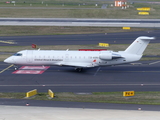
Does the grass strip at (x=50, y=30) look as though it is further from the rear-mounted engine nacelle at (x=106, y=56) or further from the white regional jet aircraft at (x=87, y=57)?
the rear-mounted engine nacelle at (x=106, y=56)

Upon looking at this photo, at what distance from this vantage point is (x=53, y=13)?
110 meters

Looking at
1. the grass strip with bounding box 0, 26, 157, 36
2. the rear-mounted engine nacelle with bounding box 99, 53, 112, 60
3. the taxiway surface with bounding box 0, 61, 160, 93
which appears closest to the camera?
the taxiway surface with bounding box 0, 61, 160, 93

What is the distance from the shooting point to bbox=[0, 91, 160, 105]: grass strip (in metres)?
34.1

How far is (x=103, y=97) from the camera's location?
35.7 meters

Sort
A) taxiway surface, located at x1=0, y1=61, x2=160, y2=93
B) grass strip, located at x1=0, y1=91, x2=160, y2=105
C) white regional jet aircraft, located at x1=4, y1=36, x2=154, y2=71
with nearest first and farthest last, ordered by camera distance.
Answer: grass strip, located at x1=0, y1=91, x2=160, y2=105 < taxiway surface, located at x1=0, y1=61, x2=160, y2=93 < white regional jet aircraft, located at x1=4, y1=36, x2=154, y2=71

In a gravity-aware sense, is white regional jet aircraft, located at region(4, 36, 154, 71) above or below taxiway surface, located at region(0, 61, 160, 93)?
above

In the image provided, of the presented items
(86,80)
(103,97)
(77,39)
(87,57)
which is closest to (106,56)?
(87,57)

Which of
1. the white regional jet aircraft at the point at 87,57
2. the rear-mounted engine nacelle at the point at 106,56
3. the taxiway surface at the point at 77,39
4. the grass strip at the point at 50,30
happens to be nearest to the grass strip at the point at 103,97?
the rear-mounted engine nacelle at the point at 106,56

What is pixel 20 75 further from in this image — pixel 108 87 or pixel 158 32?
pixel 158 32

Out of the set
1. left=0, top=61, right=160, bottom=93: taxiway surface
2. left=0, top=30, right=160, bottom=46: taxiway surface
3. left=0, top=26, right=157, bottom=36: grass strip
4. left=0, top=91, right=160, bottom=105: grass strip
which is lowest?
left=0, top=91, right=160, bottom=105: grass strip

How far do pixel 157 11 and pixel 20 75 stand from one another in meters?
82.4

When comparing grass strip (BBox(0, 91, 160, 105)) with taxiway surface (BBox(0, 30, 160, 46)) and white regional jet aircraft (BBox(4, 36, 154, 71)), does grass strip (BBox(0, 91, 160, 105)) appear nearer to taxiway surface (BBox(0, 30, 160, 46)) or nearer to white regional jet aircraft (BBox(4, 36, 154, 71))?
white regional jet aircraft (BBox(4, 36, 154, 71))

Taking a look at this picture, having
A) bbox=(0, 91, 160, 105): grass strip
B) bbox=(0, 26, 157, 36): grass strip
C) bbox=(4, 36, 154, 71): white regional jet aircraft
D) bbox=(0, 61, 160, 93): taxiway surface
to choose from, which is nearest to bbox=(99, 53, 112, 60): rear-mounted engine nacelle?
bbox=(4, 36, 154, 71): white regional jet aircraft

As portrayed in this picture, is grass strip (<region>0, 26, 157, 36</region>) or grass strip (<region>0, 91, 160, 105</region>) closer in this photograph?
grass strip (<region>0, 91, 160, 105</region>)
